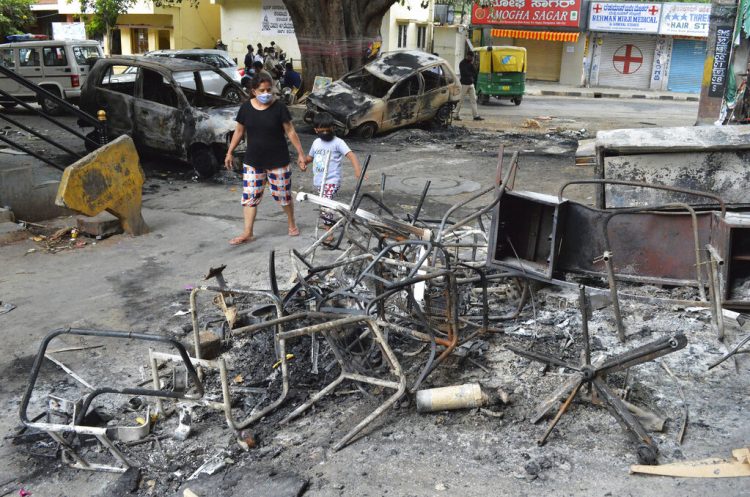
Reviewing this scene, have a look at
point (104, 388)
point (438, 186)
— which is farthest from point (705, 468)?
point (438, 186)

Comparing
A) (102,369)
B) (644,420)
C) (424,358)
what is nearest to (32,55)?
(102,369)

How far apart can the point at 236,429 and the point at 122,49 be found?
33059 millimetres

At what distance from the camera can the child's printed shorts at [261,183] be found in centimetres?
702

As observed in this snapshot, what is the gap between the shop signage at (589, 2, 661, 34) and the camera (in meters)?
30.8

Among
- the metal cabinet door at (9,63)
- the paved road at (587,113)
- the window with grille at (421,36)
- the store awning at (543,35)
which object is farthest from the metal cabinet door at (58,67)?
the store awning at (543,35)

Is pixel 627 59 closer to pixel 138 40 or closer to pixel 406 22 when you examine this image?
pixel 406 22

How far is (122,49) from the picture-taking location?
3316cm

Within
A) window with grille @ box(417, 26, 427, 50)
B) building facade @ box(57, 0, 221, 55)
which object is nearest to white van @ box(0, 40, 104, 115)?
building facade @ box(57, 0, 221, 55)

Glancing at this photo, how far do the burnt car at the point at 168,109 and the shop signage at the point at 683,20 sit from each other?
992 inches

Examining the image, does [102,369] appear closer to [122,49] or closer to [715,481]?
[715,481]

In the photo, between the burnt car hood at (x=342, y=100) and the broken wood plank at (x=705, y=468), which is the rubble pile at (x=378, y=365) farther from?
the burnt car hood at (x=342, y=100)

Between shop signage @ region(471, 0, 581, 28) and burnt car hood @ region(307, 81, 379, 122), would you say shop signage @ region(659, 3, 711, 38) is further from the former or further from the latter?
burnt car hood @ region(307, 81, 379, 122)

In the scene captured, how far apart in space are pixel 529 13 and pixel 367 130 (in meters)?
20.8

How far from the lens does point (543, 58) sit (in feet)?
112
